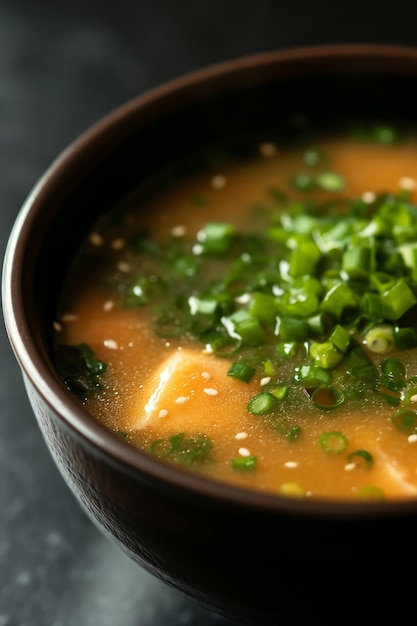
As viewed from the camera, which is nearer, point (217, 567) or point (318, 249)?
point (217, 567)

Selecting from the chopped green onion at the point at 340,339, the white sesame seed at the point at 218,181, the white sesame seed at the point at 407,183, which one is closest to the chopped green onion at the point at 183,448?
the chopped green onion at the point at 340,339

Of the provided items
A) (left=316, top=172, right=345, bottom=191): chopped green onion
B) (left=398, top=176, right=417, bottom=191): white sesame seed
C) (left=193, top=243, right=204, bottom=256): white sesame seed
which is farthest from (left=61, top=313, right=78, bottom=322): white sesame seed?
(left=398, top=176, right=417, bottom=191): white sesame seed

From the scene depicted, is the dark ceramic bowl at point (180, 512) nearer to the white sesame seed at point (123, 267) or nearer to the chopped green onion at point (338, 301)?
the white sesame seed at point (123, 267)

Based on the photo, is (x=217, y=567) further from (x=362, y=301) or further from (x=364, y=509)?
(x=362, y=301)

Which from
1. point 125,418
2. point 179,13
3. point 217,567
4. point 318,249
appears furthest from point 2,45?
point 217,567

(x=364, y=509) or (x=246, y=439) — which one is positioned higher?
(x=364, y=509)

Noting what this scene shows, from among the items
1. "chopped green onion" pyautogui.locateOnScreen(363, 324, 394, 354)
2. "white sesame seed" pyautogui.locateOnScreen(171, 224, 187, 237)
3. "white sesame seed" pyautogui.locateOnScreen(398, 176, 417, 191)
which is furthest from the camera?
"white sesame seed" pyautogui.locateOnScreen(398, 176, 417, 191)

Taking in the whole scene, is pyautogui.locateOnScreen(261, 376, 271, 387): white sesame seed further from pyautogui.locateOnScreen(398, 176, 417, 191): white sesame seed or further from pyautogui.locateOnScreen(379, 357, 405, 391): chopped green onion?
pyautogui.locateOnScreen(398, 176, 417, 191): white sesame seed
